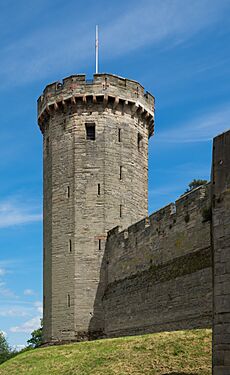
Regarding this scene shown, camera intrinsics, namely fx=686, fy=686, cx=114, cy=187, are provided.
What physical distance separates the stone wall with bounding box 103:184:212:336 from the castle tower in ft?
2.93

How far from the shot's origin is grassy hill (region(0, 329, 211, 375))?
14.6 metres

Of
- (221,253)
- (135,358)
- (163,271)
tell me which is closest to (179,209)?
(163,271)

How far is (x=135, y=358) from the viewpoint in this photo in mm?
15930

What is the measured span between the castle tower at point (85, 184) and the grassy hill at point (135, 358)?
7682mm

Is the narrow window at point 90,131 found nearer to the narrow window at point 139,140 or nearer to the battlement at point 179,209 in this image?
the narrow window at point 139,140

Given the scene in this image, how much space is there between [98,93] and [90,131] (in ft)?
5.52

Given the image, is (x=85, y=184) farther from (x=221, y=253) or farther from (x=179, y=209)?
(x=221, y=253)

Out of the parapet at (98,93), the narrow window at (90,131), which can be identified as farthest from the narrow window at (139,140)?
the narrow window at (90,131)

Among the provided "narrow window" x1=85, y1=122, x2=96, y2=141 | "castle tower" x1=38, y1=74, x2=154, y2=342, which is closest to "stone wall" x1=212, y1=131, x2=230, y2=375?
"castle tower" x1=38, y1=74, x2=154, y2=342

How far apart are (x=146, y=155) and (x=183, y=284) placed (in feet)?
37.4

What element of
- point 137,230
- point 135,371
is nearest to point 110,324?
point 137,230

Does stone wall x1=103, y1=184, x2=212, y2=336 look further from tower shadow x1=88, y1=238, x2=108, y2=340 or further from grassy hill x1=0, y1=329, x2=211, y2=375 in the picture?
grassy hill x1=0, y1=329, x2=211, y2=375

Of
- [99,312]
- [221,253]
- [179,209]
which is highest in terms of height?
[179,209]

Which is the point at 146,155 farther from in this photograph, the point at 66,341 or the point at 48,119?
the point at 66,341
